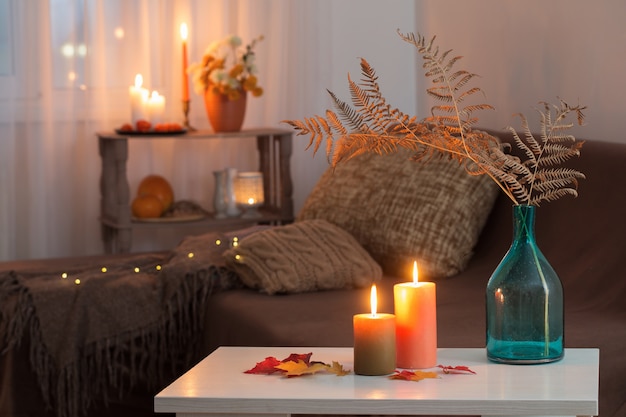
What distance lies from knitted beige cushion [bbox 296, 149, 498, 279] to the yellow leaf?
3.80 feet

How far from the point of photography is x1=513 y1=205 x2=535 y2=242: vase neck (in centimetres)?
144

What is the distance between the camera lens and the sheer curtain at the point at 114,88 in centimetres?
328

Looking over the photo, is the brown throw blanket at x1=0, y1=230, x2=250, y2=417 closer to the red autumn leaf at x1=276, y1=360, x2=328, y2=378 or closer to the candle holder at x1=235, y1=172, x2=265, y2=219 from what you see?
the candle holder at x1=235, y1=172, x2=265, y2=219

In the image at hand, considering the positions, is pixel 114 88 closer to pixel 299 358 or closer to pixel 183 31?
pixel 183 31

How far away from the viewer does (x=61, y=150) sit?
11.0 ft

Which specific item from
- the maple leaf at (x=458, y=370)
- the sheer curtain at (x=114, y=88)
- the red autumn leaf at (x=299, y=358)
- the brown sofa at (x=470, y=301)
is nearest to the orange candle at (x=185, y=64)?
the sheer curtain at (x=114, y=88)

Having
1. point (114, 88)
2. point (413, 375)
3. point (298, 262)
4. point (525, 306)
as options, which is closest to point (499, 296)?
point (525, 306)

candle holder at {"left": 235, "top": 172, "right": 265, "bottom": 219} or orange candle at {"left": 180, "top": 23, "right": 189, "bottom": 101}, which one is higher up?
orange candle at {"left": 180, "top": 23, "right": 189, "bottom": 101}

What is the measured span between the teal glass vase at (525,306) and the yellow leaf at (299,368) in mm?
239

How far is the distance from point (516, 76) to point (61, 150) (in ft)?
4.60

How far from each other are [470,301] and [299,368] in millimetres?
920

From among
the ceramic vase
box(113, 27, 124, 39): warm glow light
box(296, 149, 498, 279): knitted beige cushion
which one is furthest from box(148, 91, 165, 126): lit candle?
box(296, 149, 498, 279): knitted beige cushion

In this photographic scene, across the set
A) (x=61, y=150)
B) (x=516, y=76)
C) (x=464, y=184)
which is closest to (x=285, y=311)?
(x=464, y=184)

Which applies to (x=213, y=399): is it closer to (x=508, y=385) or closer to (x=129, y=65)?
(x=508, y=385)
